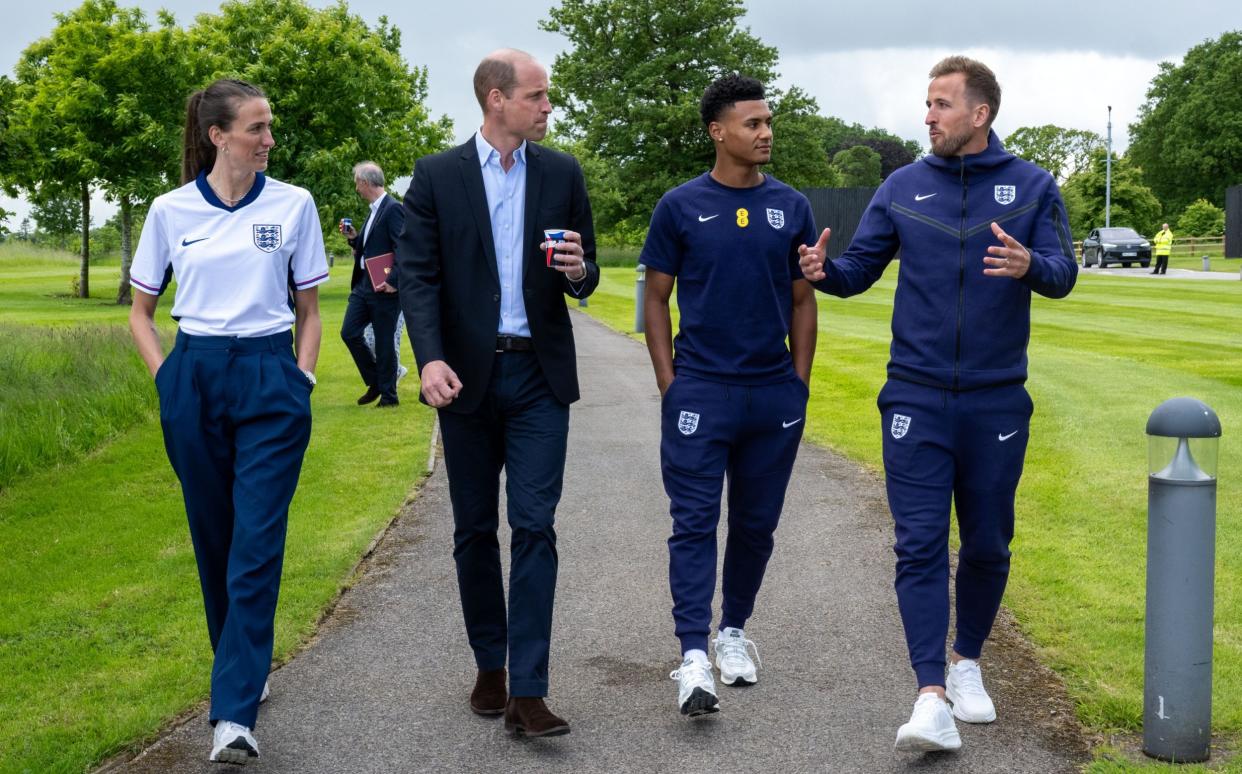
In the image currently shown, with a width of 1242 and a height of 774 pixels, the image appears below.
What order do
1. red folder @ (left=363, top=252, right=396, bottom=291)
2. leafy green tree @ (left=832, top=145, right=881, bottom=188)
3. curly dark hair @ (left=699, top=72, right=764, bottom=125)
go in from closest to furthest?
curly dark hair @ (left=699, top=72, right=764, bottom=125) → red folder @ (left=363, top=252, right=396, bottom=291) → leafy green tree @ (left=832, top=145, right=881, bottom=188)

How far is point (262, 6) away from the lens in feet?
167

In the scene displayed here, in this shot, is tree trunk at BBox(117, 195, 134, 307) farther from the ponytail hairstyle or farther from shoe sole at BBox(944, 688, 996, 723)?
shoe sole at BBox(944, 688, 996, 723)

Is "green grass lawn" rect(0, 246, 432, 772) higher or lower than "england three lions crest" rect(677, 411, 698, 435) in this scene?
lower

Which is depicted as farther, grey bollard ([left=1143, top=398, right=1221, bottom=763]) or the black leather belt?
the black leather belt

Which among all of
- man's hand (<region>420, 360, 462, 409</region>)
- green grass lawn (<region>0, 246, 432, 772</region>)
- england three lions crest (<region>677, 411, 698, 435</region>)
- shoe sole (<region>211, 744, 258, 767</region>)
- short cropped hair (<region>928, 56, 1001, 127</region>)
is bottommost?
green grass lawn (<region>0, 246, 432, 772</region>)

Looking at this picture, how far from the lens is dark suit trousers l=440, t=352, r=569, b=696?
4.49m

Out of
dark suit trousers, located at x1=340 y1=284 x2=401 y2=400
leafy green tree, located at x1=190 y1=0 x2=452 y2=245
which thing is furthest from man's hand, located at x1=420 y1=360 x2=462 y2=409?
leafy green tree, located at x1=190 y1=0 x2=452 y2=245

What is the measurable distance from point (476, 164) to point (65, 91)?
47.1 meters

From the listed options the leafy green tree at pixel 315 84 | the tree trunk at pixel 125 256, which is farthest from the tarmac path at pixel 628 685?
the leafy green tree at pixel 315 84

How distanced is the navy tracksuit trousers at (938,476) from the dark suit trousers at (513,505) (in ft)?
3.80

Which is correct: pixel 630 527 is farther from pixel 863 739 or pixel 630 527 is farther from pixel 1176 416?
pixel 1176 416

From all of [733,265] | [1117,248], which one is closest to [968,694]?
[733,265]

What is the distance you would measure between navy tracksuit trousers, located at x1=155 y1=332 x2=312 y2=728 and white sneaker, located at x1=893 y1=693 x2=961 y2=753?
202cm

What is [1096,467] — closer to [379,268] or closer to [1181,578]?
[379,268]
